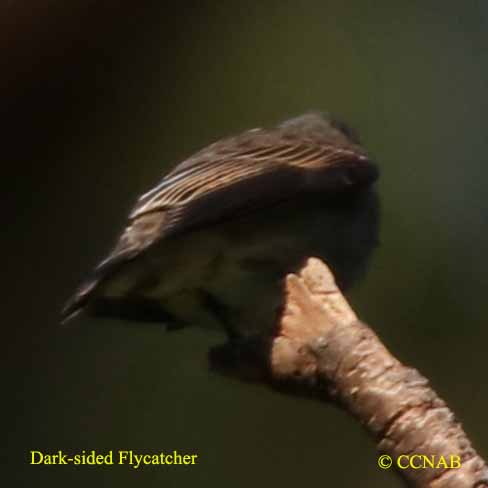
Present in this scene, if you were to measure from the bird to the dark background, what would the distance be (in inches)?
21.4

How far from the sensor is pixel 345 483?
3.47 metres

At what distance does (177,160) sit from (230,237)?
3.47 ft

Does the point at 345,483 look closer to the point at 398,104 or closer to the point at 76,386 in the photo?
the point at 76,386

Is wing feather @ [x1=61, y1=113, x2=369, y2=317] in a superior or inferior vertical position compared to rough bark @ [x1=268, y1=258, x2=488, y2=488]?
superior

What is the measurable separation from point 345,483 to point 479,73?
1438 millimetres

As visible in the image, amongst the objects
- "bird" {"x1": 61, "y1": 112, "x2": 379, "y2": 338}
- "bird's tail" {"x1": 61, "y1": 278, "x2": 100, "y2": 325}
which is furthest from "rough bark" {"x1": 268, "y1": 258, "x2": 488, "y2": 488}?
"bird's tail" {"x1": 61, "y1": 278, "x2": 100, "y2": 325}

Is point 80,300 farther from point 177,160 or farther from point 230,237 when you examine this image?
point 177,160

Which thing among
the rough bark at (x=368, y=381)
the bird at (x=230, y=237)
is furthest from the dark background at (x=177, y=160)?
the rough bark at (x=368, y=381)

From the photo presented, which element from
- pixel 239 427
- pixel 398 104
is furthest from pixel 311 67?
pixel 239 427

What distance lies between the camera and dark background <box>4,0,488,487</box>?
3568 mm

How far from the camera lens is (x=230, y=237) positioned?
9.44 ft

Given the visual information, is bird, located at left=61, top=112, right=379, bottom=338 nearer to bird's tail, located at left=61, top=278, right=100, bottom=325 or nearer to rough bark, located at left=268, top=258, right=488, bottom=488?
bird's tail, located at left=61, top=278, right=100, bottom=325

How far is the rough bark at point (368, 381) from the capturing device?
6.40 ft

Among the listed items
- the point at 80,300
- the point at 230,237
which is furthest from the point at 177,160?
the point at 80,300
